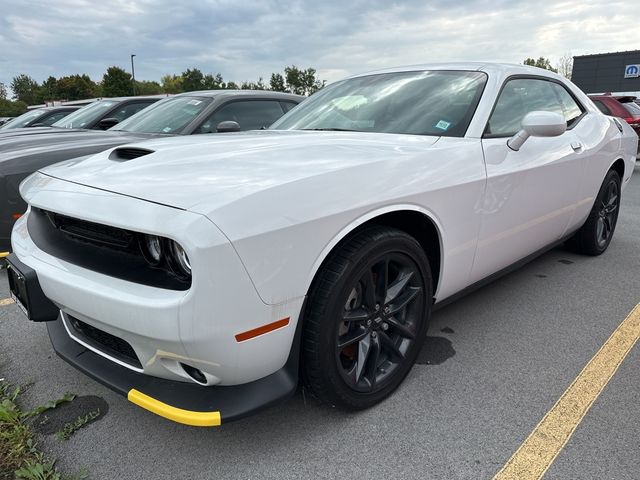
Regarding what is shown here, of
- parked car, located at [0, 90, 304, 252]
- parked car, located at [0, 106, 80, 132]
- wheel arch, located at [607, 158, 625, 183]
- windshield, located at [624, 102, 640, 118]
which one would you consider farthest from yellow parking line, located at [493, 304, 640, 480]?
parked car, located at [0, 106, 80, 132]

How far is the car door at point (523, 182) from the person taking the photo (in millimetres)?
2508

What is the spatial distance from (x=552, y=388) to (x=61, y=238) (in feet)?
7.52

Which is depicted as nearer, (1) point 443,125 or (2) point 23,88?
(1) point 443,125

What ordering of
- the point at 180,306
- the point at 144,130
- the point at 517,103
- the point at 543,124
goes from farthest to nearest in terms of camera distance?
the point at 144,130 < the point at 517,103 < the point at 543,124 < the point at 180,306

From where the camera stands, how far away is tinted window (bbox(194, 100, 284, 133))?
5066 mm

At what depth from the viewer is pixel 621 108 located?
9688mm

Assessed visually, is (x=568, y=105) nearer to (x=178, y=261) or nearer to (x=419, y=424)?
(x=419, y=424)

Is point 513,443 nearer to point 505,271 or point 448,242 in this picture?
point 448,242

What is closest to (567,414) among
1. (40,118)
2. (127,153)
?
(127,153)

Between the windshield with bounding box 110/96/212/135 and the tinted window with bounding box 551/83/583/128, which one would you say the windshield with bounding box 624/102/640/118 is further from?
the windshield with bounding box 110/96/212/135

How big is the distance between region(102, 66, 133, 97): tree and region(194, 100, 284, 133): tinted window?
5850 cm

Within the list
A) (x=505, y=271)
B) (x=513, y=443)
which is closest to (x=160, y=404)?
(x=513, y=443)

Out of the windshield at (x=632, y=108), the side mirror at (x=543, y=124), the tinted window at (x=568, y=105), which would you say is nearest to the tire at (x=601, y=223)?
the tinted window at (x=568, y=105)

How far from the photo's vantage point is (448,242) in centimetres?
226
